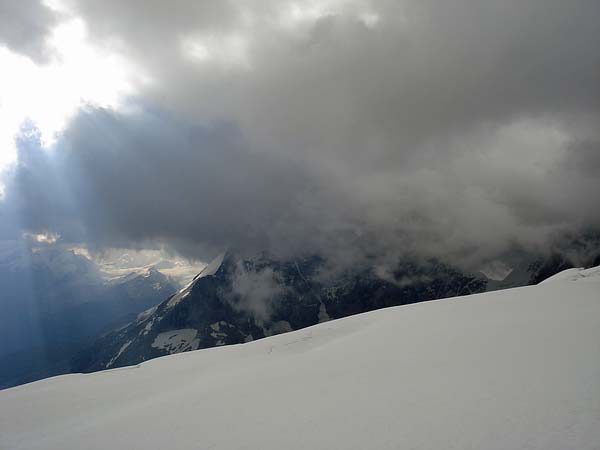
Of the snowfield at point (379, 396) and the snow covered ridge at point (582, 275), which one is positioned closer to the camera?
the snowfield at point (379, 396)

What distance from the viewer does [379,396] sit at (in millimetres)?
10383

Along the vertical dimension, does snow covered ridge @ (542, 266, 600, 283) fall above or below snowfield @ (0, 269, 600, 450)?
above

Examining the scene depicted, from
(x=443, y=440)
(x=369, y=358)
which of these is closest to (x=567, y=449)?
(x=443, y=440)

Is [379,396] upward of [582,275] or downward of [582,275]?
downward

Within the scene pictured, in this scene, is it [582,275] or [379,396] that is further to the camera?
[582,275]

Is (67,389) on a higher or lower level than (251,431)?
higher

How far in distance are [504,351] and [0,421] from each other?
21.0 m

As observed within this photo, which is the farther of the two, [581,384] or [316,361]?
[316,361]

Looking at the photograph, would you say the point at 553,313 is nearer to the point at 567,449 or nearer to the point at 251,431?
the point at 567,449

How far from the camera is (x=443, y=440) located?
741 centimetres

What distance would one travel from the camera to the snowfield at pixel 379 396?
25.8 ft

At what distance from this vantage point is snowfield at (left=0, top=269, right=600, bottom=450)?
785 cm

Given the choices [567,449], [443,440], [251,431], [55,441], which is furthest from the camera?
[55,441]

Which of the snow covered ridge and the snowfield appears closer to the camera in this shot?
the snowfield
